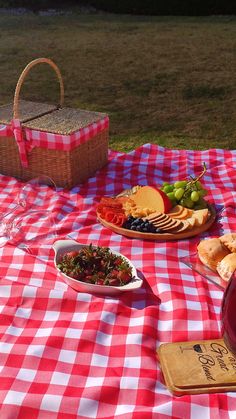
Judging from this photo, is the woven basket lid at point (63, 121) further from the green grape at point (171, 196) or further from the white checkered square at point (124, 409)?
the white checkered square at point (124, 409)

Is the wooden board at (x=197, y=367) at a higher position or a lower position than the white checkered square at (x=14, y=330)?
higher

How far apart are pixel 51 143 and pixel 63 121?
0.20m

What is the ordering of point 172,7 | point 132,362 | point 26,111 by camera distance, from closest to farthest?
1. point 132,362
2. point 26,111
3. point 172,7

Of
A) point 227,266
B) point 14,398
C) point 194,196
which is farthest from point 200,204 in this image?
point 14,398

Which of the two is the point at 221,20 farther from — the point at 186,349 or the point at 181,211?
the point at 186,349

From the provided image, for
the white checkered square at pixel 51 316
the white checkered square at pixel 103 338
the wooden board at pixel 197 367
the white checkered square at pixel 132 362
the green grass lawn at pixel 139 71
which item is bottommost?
the green grass lawn at pixel 139 71

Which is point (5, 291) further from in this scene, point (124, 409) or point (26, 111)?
point (26, 111)

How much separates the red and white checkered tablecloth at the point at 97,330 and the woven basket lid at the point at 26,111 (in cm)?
68

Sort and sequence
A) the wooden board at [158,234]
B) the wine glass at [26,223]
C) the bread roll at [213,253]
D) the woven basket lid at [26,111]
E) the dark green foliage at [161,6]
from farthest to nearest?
the dark green foliage at [161,6]
the woven basket lid at [26,111]
the wooden board at [158,234]
the wine glass at [26,223]
the bread roll at [213,253]

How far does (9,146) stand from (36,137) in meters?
0.22

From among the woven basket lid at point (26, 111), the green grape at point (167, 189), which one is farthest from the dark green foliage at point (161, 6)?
the green grape at point (167, 189)

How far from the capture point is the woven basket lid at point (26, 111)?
8.40 feet

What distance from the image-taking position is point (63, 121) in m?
2.53

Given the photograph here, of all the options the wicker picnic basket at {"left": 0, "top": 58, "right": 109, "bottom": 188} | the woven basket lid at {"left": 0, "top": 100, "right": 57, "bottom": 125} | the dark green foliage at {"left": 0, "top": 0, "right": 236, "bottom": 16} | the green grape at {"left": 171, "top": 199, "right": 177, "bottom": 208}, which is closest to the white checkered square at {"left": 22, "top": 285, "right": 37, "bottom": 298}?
the green grape at {"left": 171, "top": 199, "right": 177, "bottom": 208}
